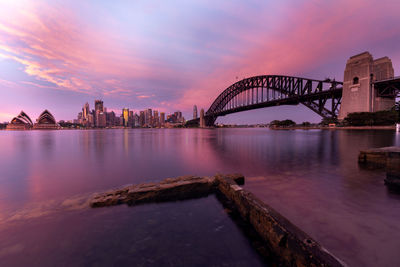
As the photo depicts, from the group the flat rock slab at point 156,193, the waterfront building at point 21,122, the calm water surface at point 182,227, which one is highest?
the waterfront building at point 21,122

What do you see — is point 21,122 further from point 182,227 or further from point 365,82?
point 365,82

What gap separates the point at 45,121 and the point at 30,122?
8657mm

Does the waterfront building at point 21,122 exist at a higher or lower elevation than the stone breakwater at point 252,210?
higher

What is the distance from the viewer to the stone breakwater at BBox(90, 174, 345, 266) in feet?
7.01

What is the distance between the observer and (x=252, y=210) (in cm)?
363

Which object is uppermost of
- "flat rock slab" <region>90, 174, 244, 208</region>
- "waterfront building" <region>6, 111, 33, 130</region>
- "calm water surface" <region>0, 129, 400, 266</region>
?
"waterfront building" <region>6, 111, 33, 130</region>

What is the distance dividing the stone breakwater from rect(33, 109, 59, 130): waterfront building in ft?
561

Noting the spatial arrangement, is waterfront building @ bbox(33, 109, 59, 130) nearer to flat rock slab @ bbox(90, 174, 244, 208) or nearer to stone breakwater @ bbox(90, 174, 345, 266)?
flat rock slab @ bbox(90, 174, 244, 208)

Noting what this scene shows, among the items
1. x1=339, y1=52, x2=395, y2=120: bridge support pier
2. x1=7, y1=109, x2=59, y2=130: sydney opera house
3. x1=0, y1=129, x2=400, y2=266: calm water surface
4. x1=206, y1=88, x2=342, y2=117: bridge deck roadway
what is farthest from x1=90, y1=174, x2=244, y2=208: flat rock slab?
x1=7, y1=109, x2=59, y2=130: sydney opera house

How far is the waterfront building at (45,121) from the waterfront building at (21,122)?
6.05 metres

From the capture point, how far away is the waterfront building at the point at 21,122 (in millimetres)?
119838

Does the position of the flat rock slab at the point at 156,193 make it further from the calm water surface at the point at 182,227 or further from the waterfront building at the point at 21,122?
the waterfront building at the point at 21,122

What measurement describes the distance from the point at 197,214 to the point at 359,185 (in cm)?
650

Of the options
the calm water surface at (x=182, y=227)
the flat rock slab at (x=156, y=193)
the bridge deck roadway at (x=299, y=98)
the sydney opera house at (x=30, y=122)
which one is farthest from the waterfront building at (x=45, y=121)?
the flat rock slab at (x=156, y=193)
